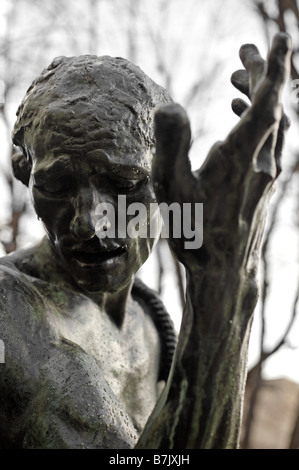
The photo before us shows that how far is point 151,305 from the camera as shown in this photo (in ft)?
10.4

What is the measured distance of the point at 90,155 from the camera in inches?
81.3

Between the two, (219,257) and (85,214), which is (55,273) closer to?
(85,214)

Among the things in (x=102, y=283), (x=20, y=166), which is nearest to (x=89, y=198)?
(x=102, y=283)

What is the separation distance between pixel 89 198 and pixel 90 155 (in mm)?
129

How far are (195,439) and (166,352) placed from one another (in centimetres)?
140

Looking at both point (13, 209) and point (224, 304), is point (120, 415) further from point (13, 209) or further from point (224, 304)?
point (13, 209)

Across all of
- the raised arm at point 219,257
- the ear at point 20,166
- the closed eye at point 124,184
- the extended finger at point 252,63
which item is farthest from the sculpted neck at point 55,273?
the extended finger at point 252,63

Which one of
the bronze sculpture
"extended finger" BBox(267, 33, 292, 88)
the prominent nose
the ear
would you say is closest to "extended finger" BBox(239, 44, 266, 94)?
the bronze sculpture

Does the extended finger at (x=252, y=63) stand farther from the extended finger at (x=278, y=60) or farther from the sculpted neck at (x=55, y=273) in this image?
the sculpted neck at (x=55, y=273)

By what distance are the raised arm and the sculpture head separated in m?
0.46

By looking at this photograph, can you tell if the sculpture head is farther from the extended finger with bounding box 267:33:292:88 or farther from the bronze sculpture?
the extended finger with bounding box 267:33:292:88

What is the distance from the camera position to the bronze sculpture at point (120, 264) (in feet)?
5.39

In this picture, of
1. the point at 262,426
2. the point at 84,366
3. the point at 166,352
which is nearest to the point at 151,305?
the point at 166,352

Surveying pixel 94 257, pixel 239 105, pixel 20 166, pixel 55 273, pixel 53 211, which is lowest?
pixel 55 273
